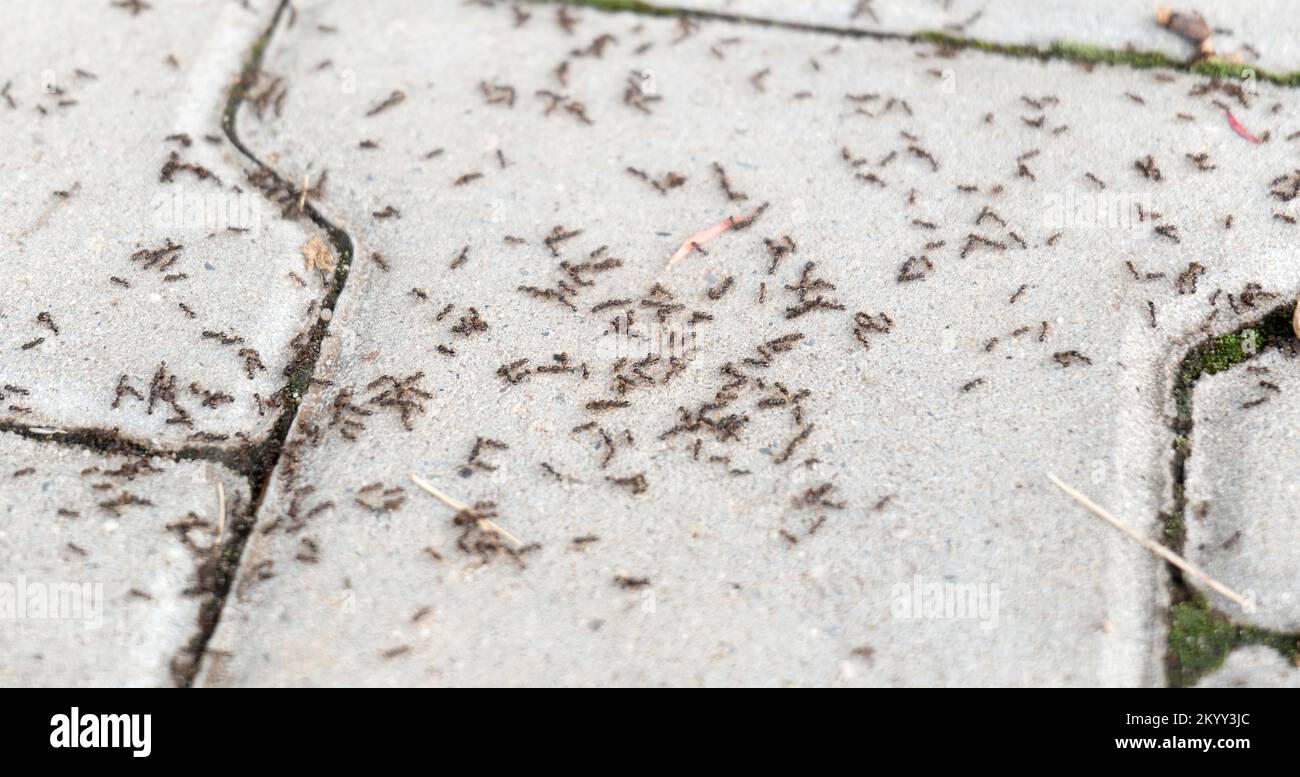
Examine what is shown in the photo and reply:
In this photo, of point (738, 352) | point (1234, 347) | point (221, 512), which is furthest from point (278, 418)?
point (1234, 347)

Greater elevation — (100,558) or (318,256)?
(318,256)

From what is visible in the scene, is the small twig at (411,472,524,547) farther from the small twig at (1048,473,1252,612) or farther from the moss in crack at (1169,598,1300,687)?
the moss in crack at (1169,598,1300,687)

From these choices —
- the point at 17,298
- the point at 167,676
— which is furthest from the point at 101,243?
the point at 167,676

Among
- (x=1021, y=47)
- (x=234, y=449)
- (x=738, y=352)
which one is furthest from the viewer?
(x=1021, y=47)

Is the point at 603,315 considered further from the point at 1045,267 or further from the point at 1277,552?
the point at 1277,552

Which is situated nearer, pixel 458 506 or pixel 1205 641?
pixel 1205 641

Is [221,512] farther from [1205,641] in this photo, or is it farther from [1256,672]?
[1256,672]
